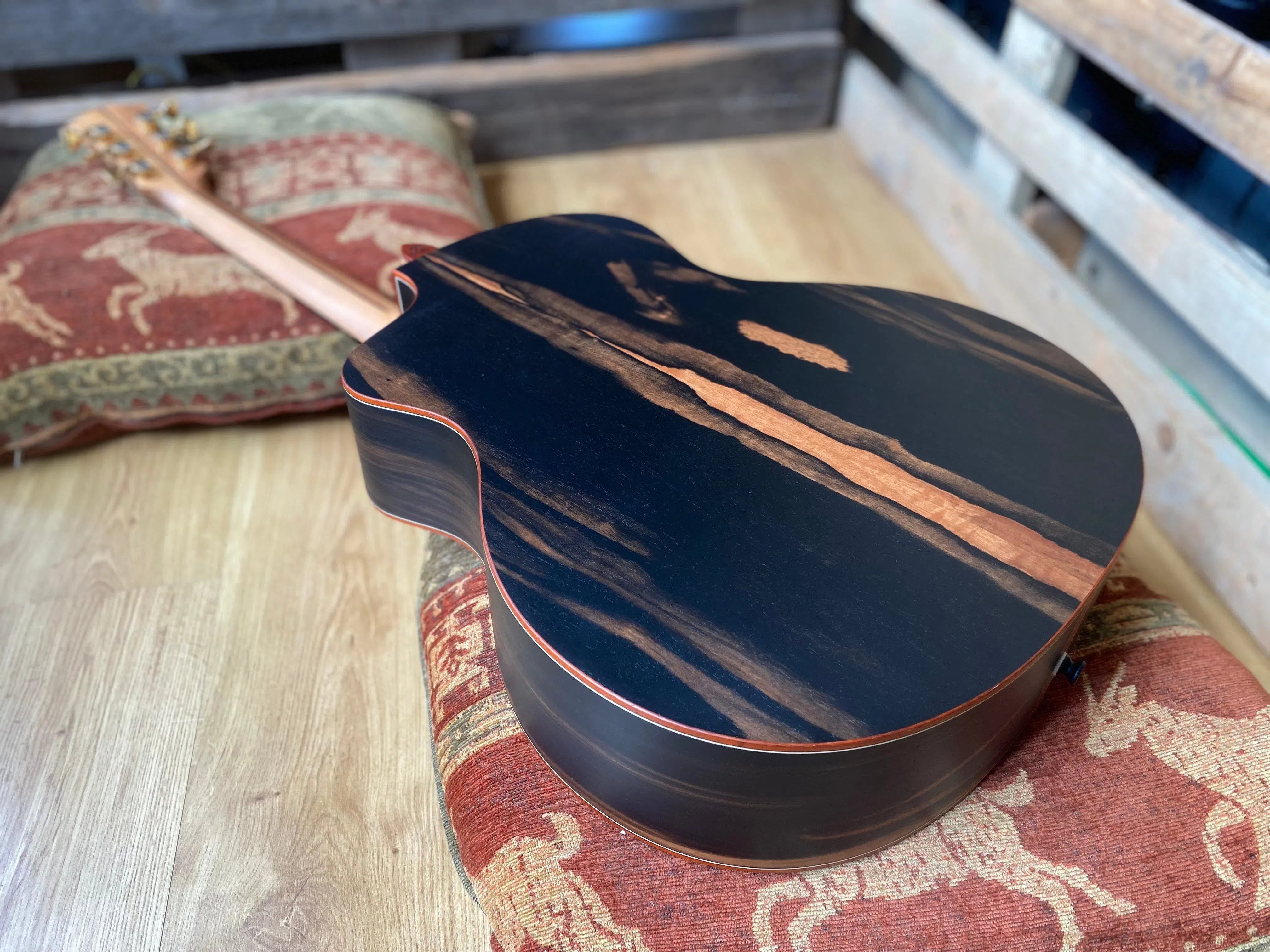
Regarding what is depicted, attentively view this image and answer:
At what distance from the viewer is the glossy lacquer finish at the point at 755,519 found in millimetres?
647

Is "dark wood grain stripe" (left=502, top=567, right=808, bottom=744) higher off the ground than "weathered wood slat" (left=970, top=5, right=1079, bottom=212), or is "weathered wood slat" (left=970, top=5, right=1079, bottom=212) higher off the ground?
"dark wood grain stripe" (left=502, top=567, right=808, bottom=744)

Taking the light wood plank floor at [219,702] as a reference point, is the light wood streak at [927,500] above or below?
above

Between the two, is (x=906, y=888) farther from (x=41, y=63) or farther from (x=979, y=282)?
(x=41, y=63)

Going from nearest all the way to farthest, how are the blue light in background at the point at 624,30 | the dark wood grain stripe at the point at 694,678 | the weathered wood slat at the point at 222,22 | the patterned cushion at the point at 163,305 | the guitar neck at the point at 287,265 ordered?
the dark wood grain stripe at the point at 694,678, the guitar neck at the point at 287,265, the patterned cushion at the point at 163,305, the weathered wood slat at the point at 222,22, the blue light in background at the point at 624,30

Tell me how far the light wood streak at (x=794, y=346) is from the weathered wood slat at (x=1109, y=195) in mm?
561

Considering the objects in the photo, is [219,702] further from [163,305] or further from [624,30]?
[624,30]

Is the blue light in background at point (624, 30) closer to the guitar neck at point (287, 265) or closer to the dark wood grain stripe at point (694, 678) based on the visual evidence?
the guitar neck at point (287, 265)

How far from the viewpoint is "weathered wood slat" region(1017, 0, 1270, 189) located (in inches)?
41.2

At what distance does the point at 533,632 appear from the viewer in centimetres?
68

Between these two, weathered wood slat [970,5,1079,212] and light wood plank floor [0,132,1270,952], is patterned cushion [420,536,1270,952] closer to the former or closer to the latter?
light wood plank floor [0,132,1270,952]

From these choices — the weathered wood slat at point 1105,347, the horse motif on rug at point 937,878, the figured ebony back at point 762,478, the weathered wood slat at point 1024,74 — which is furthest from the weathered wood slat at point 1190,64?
the horse motif on rug at point 937,878

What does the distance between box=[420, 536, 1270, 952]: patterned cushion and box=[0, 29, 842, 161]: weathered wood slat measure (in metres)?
1.48

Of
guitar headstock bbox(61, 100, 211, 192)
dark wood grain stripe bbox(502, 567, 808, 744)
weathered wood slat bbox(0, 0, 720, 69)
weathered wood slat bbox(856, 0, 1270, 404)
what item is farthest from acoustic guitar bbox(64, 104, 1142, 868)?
weathered wood slat bbox(0, 0, 720, 69)

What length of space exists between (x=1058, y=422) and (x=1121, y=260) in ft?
2.37
